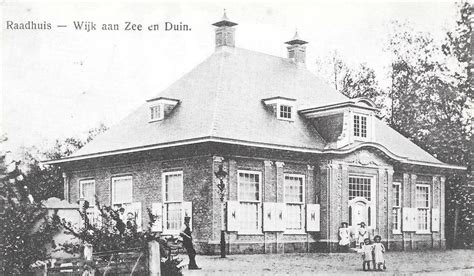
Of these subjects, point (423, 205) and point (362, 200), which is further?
point (423, 205)

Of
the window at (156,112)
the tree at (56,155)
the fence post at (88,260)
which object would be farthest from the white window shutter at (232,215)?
the tree at (56,155)

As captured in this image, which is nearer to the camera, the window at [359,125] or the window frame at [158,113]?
the window frame at [158,113]

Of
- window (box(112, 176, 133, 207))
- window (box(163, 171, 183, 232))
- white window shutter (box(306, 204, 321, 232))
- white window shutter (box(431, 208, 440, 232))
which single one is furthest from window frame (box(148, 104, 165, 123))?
white window shutter (box(431, 208, 440, 232))

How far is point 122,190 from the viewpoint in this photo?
2606cm

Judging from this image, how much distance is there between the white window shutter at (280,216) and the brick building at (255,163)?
3cm

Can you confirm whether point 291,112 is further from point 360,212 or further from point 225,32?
point 360,212

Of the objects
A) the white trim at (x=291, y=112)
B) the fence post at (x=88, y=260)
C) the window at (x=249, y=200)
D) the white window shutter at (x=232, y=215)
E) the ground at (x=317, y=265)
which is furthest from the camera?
the white trim at (x=291, y=112)

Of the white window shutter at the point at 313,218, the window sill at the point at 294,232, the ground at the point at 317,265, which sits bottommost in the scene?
the ground at the point at 317,265

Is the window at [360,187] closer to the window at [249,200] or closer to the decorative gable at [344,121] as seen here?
the decorative gable at [344,121]

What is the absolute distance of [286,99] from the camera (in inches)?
1001

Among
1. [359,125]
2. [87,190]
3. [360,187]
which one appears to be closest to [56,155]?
[87,190]

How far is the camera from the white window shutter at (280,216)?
78.8ft

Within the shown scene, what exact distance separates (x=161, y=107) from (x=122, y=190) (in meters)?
3.38

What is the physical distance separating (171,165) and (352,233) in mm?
7127
